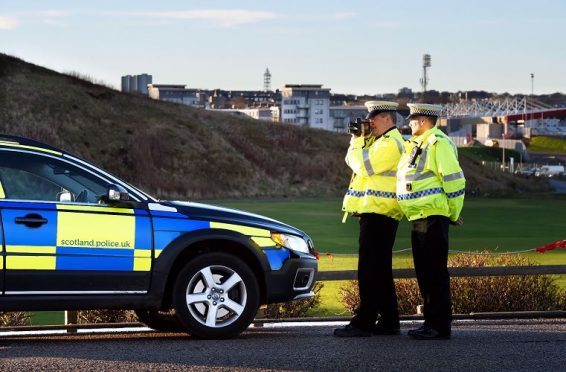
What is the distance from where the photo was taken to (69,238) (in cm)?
880

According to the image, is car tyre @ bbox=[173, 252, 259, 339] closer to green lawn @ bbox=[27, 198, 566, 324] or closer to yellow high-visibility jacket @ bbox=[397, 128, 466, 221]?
yellow high-visibility jacket @ bbox=[397, 128, 466, 221]

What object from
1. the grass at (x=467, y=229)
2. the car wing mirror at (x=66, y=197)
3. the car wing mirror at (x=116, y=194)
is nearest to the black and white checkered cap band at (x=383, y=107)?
the car wing mirror at (x=116, y=194)

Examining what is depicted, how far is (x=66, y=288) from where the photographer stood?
8852 mm

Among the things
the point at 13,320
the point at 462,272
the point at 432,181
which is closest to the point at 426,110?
the point at 432,181

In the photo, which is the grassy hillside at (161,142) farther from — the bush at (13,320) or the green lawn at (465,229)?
the bush at (13,320)

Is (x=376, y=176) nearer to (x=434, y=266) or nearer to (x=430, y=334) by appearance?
(x=434, y=266)

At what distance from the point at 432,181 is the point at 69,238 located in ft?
8.66

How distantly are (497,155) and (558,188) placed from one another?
5497 cm

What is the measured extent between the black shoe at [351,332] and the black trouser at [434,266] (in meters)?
0.48

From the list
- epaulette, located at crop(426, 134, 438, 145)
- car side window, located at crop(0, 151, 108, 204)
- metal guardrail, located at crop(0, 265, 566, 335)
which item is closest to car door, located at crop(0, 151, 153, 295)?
car side window, located at crop(0, 151, 108, 204)

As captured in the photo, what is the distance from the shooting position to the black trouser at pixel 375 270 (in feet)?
31.6

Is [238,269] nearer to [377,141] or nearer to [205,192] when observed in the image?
[377,141]

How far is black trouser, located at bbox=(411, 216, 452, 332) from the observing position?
941 centimetres

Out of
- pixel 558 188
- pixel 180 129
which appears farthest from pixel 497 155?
pixel 180 129
